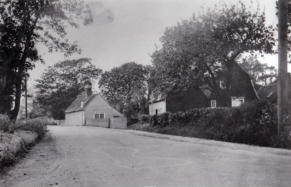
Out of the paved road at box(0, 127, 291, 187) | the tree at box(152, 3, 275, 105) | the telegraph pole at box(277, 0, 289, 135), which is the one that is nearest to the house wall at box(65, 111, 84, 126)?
the tree at box(152, 3, 275, 105)

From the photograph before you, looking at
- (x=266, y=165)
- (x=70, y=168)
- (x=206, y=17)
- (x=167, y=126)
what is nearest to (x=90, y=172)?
(x=70, y=168)

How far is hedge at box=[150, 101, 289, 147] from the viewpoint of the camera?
55.0ft

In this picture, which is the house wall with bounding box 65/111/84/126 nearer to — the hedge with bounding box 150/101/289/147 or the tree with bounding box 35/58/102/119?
the tree with bounding box 35/58/102/119

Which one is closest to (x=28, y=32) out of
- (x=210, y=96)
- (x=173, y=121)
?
(x=173, y=121)

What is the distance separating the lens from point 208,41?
2959 cm

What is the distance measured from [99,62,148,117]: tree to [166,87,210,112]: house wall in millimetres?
17152

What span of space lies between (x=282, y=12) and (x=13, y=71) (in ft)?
52.4

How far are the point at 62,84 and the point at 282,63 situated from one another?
65165mm

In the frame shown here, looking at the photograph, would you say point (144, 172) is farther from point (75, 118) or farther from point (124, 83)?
point (75, 118)

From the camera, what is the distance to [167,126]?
30.9 metres

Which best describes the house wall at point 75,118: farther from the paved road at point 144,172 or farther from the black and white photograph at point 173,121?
the paved road at point 144,172

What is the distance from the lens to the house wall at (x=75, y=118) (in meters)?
64.7

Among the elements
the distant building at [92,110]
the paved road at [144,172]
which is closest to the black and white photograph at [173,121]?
the paved road at [144,172]

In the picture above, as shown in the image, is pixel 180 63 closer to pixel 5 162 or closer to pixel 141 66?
pixel 5 162
